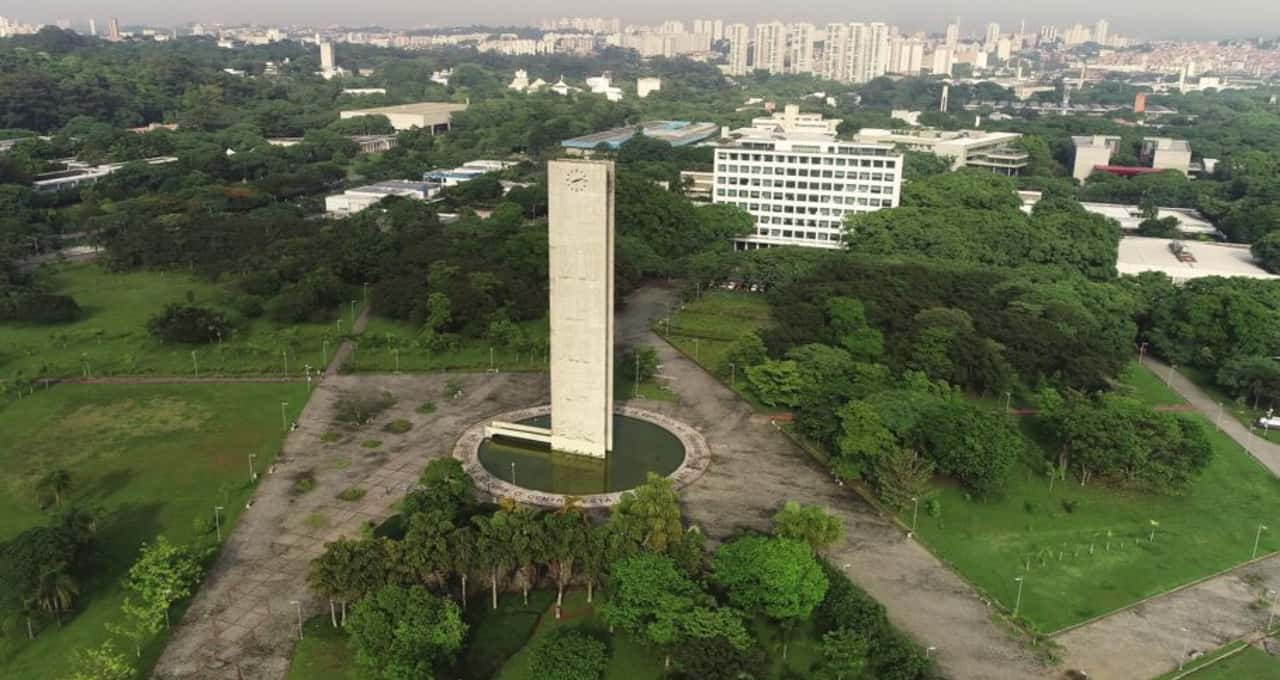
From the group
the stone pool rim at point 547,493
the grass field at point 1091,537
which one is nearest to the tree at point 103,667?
the stone pool rim at point 547,493

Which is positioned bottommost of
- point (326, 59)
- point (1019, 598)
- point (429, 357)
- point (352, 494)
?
point (1019, 598)

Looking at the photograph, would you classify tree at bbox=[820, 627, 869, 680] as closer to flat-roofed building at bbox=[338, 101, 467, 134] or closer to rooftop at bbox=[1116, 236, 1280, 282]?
rooftop at bbox=[1116, 236, 1280, 282]

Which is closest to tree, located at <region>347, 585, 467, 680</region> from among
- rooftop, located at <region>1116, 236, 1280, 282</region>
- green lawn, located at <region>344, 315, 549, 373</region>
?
green lawn, located at <region>344, 315, 549, 373</region>

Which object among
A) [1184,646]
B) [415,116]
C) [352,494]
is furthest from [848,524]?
[415,116]

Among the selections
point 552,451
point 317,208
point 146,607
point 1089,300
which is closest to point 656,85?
point 317,208

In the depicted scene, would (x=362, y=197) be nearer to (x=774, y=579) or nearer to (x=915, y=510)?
(x=915, y=510)

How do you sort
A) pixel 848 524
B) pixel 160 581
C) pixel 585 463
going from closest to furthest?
pixel 160 581 < pixel 848 524 < pixel 585 463
